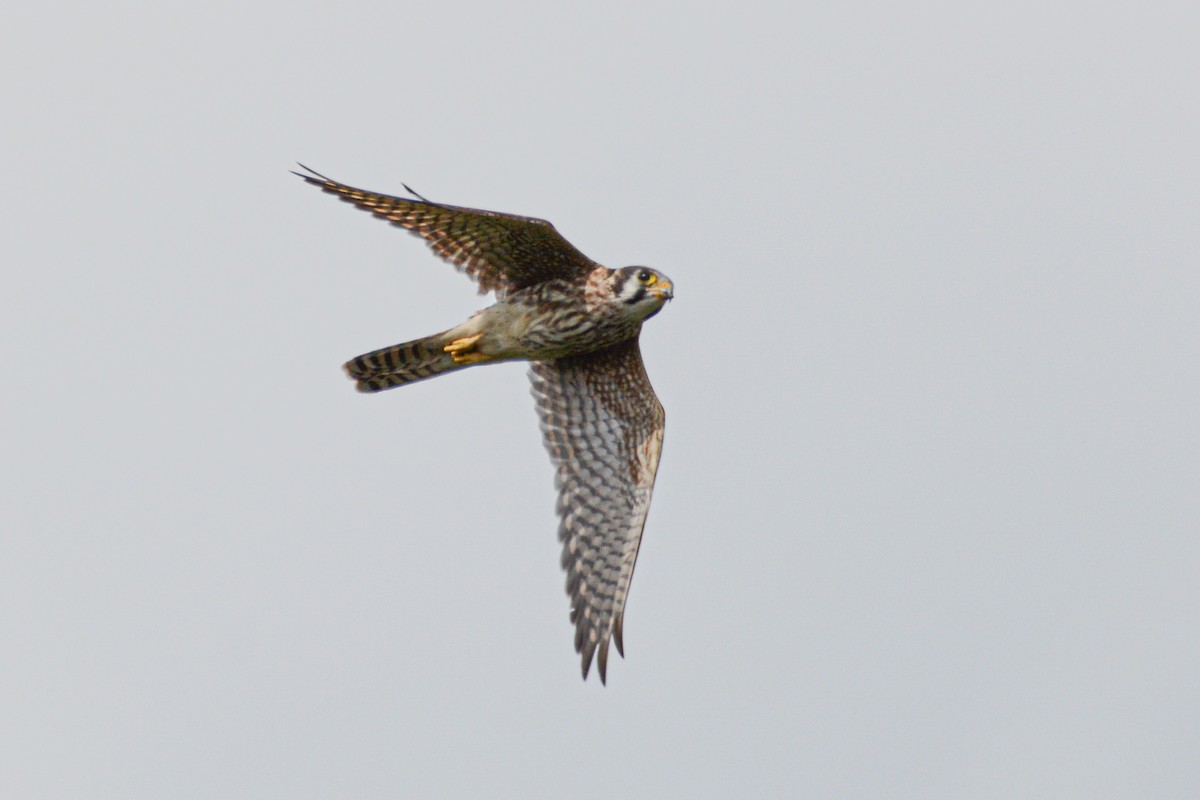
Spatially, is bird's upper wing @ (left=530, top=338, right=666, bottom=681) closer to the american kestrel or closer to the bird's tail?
the american kestrel

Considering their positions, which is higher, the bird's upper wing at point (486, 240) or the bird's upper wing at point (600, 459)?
the bird's upper wing at point (486, 240)

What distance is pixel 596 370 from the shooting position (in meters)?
13.5

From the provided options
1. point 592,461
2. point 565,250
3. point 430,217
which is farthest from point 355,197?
point 592,461

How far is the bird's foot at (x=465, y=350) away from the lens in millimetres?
12867

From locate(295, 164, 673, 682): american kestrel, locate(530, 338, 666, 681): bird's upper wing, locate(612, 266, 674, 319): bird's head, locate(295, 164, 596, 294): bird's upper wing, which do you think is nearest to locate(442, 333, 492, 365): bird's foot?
locate(295, 164, 673, 682): american kestrel

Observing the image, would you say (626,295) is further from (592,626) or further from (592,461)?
(592,626)

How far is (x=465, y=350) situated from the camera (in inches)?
508

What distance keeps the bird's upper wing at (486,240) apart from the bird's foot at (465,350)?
35 centimetres

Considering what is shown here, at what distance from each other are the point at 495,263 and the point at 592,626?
2.68m

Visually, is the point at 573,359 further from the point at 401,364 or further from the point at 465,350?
the point at 401,364

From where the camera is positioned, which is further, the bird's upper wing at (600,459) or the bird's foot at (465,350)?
the bird's upper wing at (600,459)

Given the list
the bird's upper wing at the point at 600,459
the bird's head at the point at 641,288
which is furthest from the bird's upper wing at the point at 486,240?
the bird's upper wing at the point at 600,459

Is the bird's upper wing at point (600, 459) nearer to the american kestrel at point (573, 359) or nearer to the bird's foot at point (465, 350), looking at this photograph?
the american kestrel at point (573, 359)

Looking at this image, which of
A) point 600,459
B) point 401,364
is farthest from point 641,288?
point 401,364
